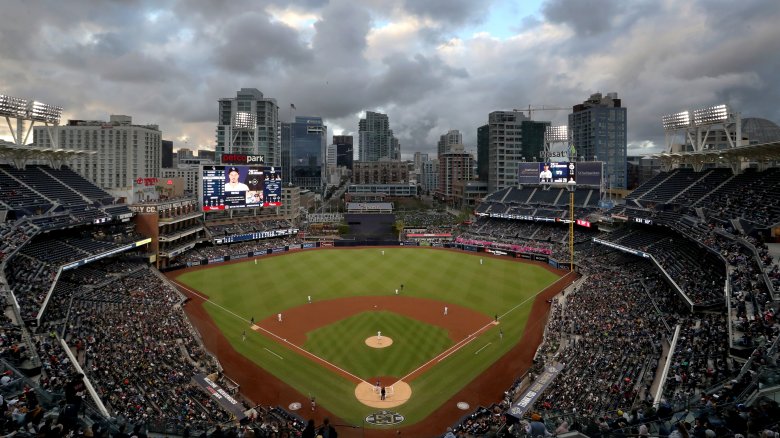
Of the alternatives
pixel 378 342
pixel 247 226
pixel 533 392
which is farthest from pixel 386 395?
pixel 247 226

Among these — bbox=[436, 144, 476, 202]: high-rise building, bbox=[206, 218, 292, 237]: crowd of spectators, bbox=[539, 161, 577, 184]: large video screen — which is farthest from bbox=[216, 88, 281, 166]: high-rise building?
bbox=[539, 161, 577, 184]: large video screen

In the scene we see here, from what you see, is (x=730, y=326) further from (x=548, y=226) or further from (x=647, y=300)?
(x=548, y=226)

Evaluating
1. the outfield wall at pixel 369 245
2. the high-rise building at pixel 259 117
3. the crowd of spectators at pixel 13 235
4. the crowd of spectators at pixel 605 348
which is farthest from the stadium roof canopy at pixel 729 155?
the high-rise building at pixel 259 117

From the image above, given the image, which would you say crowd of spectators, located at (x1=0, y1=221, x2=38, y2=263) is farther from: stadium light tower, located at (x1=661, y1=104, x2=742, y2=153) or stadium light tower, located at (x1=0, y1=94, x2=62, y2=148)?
stadium light tower, located at (x1=661, y1=104, x2=742, y2=153)

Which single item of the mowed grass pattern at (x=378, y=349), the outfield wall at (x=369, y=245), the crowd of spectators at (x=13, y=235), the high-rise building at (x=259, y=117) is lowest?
the mowed grass pattern at (x=378, y=349)

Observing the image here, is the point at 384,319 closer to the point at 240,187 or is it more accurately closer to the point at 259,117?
the point at 240,187

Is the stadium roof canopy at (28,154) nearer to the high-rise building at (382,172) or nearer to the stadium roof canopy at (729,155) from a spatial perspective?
the stadium roof canopy at (729,155)

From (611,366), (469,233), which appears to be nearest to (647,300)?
(611,366)
